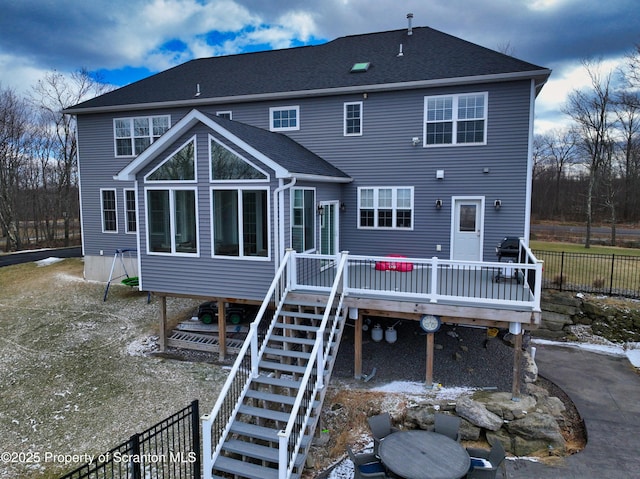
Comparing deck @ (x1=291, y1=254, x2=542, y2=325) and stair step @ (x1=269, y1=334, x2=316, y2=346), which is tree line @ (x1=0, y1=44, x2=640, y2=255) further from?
stair step @ (x1=269, y1=334, x2=316, y2=346)

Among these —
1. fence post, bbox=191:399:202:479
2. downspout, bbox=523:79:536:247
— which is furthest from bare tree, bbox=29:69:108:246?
downspout, bbox=523:79:536:247

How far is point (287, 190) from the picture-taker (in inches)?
347

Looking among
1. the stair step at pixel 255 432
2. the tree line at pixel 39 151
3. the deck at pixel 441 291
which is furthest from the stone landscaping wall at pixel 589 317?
the tree line at pixel 39 151

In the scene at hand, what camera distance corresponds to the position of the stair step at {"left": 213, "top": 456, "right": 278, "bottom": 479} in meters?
5.68

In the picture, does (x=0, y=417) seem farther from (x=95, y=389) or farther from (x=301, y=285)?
(x=301, y=285)

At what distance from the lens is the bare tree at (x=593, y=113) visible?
23.8 meters

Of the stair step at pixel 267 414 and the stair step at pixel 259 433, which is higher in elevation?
the stair step at pixel 267 414

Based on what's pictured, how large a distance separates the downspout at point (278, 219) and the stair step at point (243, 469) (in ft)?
12.8

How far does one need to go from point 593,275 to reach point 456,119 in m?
9.25

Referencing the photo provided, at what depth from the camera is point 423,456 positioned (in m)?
5.65

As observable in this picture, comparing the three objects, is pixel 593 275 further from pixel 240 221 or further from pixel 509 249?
pixel 240 221

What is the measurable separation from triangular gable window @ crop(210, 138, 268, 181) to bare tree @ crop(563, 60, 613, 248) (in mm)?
21522

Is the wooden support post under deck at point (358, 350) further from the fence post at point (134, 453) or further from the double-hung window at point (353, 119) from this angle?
the double-hung window at point (353, 119)

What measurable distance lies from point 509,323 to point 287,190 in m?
5.10
